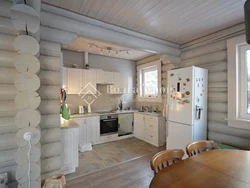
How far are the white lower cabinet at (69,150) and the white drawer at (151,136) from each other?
213 cm

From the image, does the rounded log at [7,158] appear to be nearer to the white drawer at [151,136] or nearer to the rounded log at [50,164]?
the rounded log at [50,164]

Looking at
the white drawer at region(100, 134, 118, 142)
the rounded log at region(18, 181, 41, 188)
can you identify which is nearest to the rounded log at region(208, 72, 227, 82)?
the white drawer at region(100, 134, 118, 142)

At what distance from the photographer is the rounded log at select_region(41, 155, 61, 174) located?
189cm

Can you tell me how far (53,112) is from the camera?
1.94 metres

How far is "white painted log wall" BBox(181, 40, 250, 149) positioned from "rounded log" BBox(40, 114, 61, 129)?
3014 mm

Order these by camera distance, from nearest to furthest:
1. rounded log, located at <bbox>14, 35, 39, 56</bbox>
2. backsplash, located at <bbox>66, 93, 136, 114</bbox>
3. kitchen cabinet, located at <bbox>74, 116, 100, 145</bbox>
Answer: rounded log, located at <bbox>14, 35, 39, 56</bbox>
kitchen cabinet, located at <bbox>74, 116, 100, 145</bbox>
backsplash, located at <bbox>66, 93, 136, 114</bbox>

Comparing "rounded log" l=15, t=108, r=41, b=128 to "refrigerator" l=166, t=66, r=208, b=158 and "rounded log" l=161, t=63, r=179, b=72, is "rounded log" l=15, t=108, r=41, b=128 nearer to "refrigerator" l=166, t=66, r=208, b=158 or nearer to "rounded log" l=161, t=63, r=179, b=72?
"refrigerator" l=166, t=66, r=208, b=158

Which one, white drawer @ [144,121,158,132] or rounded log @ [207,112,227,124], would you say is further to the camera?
white drawer @ [144,121,158,132]

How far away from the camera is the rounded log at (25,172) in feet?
4.64

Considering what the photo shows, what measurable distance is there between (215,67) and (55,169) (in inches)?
137

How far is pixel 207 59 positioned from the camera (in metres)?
2.87

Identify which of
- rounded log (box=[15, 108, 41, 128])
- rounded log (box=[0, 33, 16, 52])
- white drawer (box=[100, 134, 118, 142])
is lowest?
white drawer (box=[100, 134, 118, 142])

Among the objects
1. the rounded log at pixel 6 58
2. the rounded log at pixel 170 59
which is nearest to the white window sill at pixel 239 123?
the rounded log at pixel 170 59

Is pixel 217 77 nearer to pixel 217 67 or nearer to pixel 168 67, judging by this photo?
pixel 217 67
